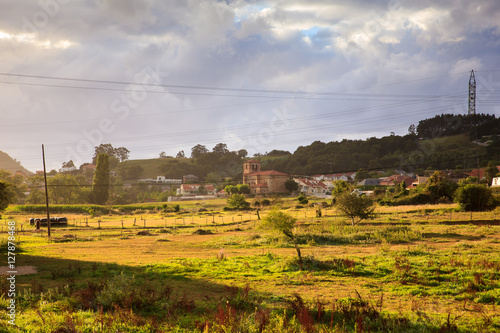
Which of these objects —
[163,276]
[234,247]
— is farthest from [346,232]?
[163,276]

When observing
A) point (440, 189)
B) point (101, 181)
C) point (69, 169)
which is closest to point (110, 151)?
point (69, 169)

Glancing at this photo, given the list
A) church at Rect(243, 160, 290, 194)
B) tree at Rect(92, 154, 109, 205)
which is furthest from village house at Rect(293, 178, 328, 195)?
tree at Rect(92, 154, 109, 205)

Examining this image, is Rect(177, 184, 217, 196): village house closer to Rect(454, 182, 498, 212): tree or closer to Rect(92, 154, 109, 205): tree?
Rect(92, 154, 109, 205): tree

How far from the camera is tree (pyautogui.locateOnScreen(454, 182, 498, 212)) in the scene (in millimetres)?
45375

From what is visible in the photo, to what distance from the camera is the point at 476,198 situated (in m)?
45.5

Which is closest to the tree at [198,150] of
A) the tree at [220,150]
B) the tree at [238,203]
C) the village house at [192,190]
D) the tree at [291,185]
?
the tree at [220,150]

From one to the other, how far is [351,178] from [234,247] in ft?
423

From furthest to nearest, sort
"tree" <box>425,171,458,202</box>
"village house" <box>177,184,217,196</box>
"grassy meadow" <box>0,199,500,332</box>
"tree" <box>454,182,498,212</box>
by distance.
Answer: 1. "village house" <box>177,184,217,196</box>
2. "tree" <box>425,171,458,202</box>
3. "tree" <box>454,182,498,212</box>
4. "grassy meadow" <box>0,199,500,332</box>

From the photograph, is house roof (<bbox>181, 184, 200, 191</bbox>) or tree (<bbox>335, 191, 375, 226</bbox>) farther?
house roof (<bbox>181, 184, 200, 191</bbox>)

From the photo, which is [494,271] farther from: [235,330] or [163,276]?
[163,276]

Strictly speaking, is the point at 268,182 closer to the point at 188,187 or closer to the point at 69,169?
the point at 188,187

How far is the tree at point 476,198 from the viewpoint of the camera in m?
45.4

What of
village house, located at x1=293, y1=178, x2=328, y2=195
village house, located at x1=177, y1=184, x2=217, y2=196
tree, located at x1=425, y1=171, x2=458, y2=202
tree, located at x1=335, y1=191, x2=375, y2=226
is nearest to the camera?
tree, located at x1=335, y1=191, x2=375, y2=226

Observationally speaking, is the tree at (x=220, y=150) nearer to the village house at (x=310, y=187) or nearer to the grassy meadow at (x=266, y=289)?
the village house at (x=310, y=187)
